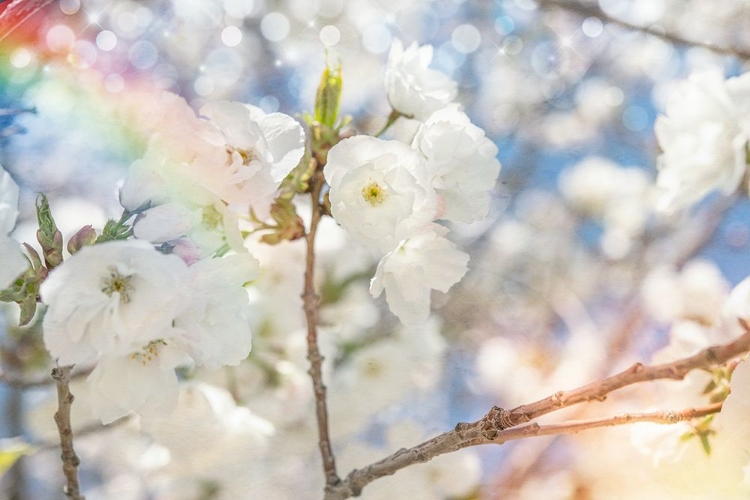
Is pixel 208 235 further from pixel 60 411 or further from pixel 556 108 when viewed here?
pixel 556 108

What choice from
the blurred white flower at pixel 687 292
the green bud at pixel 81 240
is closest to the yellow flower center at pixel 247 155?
the green bud at pixel 81 240

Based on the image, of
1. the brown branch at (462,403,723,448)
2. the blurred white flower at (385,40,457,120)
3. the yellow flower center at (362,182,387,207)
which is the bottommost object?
the brown branch at (462,403,723,448)

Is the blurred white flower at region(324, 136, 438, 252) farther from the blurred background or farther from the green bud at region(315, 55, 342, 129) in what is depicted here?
the blurred background

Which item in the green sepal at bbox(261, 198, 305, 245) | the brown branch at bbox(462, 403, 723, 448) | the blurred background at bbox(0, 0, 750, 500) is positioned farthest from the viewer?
the blurred background at bbox(0, 0, 750, 500)

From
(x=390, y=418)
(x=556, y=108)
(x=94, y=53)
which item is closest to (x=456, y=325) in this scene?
(x=390, y=418)

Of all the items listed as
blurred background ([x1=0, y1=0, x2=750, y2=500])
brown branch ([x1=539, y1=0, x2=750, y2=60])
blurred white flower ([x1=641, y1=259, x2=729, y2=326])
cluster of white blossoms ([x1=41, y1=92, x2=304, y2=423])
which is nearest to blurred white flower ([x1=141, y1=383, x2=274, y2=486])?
blurred background ([x1=0, y1=0, x2=750, y2=500])

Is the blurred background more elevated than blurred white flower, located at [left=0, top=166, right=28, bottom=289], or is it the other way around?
the blurred background
